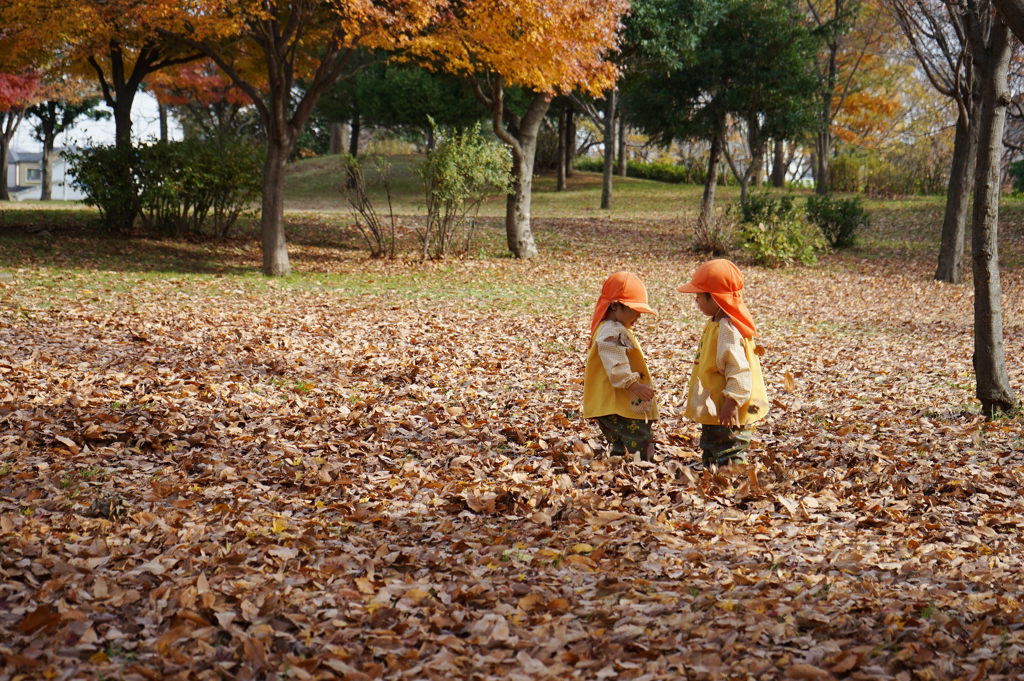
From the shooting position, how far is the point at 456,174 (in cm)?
1459

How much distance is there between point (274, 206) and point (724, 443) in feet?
33.7

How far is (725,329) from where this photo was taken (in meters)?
4.36

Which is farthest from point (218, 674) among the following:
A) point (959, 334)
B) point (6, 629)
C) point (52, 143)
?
point (52, 143)

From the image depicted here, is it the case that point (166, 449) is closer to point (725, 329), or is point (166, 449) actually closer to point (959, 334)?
point (725, 329)

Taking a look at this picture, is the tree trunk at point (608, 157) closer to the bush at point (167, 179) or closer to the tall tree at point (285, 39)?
the bush at point (167, 179)

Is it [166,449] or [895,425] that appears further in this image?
[895,425]

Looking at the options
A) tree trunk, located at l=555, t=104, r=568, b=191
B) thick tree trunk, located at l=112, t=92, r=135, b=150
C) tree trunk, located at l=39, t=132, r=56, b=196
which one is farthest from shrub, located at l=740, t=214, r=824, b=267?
tree trunk, located at l=39, t=132, r=56, b=196

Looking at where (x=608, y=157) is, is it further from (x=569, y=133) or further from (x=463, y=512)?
(x=463, y=512)

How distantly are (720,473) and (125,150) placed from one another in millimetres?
14946

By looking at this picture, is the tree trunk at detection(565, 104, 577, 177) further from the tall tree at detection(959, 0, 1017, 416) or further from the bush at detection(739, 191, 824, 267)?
the tall tree at detection(959, 0, 1017, 416)

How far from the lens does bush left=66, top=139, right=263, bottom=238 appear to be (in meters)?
15.5

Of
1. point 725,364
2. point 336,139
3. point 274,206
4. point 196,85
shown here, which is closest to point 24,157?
point 336,139

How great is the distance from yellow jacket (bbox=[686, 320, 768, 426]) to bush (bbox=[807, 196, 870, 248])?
16.1m

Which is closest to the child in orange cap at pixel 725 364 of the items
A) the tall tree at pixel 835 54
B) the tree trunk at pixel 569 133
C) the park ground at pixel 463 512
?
the park ground at pixel 463 512
